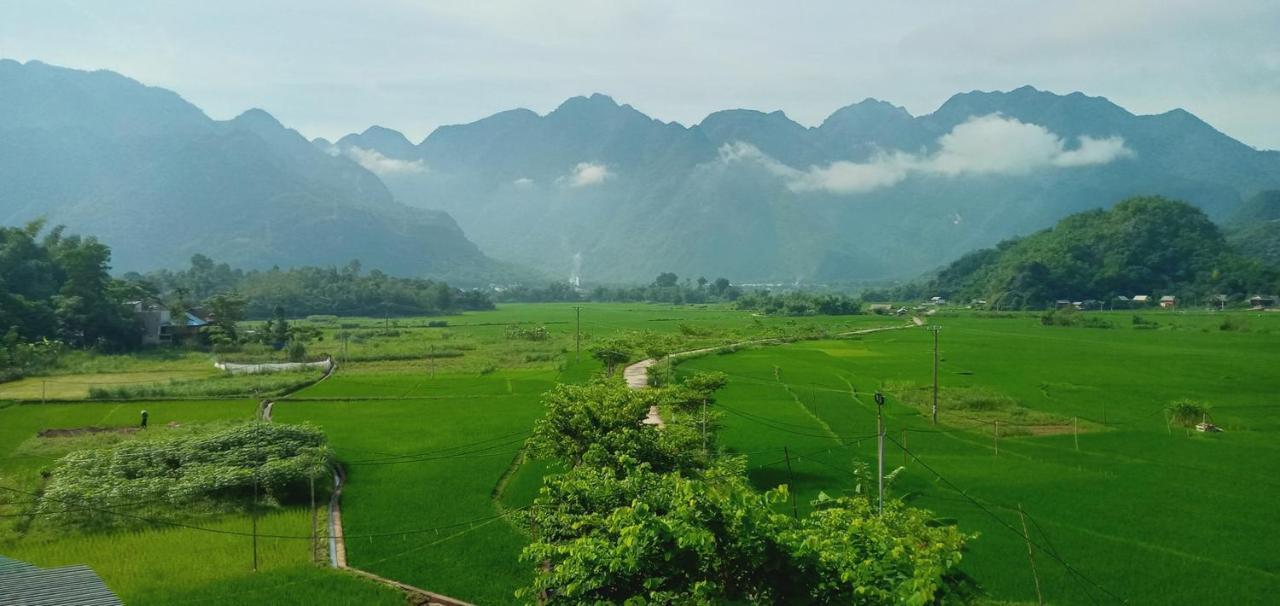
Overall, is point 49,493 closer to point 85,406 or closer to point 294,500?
point 294,500

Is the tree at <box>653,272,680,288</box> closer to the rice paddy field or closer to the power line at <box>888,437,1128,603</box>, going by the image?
the rice paddy field

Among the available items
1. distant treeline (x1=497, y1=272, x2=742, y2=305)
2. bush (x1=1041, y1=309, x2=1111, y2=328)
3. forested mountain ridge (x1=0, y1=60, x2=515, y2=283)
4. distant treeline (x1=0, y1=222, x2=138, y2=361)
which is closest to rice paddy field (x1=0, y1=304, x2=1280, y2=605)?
distant treeline (x1=0, y1=222, x2=138, y2=361)

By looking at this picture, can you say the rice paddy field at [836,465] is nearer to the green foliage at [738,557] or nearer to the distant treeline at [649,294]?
the green foliage at [738,557]

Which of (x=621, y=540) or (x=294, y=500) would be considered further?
(x=294, y=500)

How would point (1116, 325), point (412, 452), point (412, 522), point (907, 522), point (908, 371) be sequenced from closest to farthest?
1. point (907, 522)
2. point (412, 522)
3. point (412, 452)
4. point (908, 371)
5. point (1116, 325)

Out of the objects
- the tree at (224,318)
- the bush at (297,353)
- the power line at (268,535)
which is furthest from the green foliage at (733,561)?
the tree at (224,318)

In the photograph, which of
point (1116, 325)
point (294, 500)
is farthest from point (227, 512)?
point (1116, 325)
